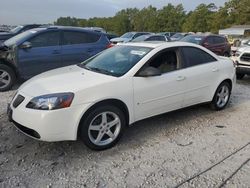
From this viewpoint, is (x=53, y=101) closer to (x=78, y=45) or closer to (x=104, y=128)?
(x=104, y=128)

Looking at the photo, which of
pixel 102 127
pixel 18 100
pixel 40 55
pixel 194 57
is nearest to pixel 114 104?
pixel 102 127

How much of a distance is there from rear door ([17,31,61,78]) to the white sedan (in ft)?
9.10

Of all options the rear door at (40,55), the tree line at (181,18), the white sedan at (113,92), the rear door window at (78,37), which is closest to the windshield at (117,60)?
the white sedan at (113,92)

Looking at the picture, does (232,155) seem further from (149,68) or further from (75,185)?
(75,185)

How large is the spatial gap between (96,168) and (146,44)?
2.30m

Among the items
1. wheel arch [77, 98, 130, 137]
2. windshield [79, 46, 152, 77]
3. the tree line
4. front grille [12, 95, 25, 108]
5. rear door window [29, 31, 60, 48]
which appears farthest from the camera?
the tree line

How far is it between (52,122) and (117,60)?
1618mm

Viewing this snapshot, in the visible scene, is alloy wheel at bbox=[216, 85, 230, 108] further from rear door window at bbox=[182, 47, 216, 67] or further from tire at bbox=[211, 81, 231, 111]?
rear door window at bbox=[182, 47, 216, 67]

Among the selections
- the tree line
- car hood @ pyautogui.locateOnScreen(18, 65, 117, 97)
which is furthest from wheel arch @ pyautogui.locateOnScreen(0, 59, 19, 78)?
the tree line

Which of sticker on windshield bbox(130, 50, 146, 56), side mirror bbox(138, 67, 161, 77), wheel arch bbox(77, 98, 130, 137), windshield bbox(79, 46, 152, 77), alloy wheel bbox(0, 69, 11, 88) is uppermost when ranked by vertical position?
sticker on windshield bbox(130, 50, 146, 56)

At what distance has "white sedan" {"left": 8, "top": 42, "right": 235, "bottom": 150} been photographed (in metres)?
3.71

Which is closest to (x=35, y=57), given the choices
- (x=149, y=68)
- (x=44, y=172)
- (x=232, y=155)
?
(x=149, y=68)

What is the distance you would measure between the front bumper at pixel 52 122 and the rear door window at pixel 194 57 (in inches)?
85.1

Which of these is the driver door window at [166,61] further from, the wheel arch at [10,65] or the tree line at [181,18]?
the tree line at [181,18]
